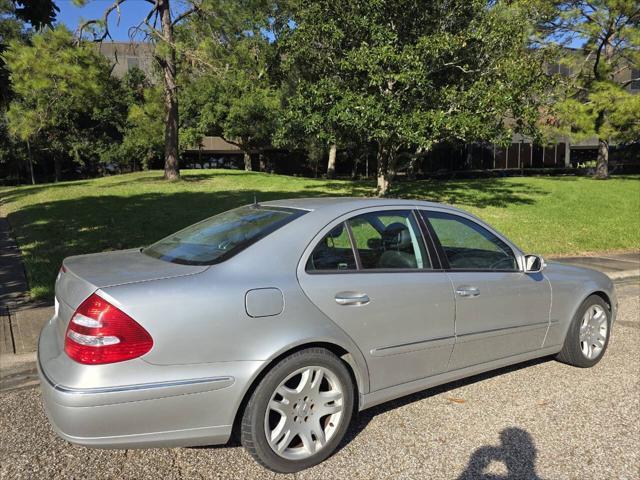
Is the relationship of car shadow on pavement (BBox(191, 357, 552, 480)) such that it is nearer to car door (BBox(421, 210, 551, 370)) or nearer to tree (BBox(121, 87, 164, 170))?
car door (BBox(421, 210, 551, 370))

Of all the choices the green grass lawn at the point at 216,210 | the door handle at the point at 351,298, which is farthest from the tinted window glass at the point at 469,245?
the green grass lawn at the point at 216,210

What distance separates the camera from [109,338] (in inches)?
104

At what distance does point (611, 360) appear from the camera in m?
5.02

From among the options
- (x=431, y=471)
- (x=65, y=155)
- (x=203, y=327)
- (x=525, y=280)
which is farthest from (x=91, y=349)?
(x=65, y=155)

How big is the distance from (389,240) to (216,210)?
9864mm

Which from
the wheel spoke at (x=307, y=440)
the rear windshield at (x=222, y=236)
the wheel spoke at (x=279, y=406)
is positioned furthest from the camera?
the rear windshield at (x=222, y=236)

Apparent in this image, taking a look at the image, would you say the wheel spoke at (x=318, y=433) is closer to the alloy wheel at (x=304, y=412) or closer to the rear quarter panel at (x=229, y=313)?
the alloy wheel at (x=304, y=412)

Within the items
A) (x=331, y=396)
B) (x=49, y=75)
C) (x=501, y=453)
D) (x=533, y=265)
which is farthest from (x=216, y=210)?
(x=501, y=453)

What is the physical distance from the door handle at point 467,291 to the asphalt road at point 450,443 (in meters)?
0.87

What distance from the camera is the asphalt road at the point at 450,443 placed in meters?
3.10

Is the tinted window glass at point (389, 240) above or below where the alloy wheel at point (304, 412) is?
above

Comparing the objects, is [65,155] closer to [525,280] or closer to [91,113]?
[91,113]

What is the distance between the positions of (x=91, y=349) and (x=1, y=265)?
6852 millimetres

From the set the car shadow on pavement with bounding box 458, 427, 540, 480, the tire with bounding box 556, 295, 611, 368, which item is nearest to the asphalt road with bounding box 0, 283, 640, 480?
the car shadow on pavement with bounding box 458, 427, 540, 480
